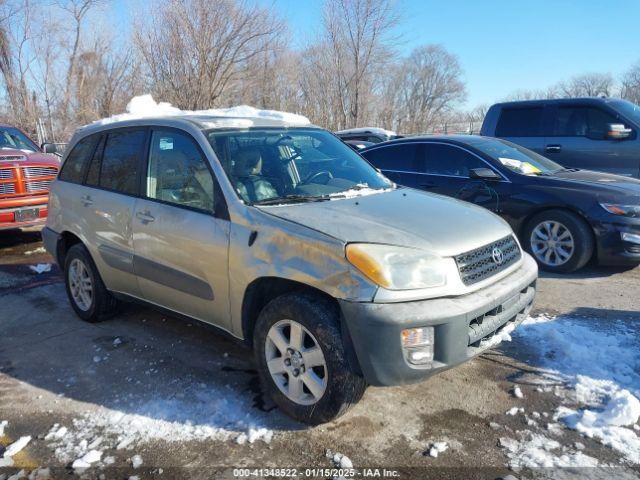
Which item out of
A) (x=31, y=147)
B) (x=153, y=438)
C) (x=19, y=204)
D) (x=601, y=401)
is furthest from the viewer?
(x=31, y=147)

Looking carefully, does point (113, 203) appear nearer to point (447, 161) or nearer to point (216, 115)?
point (216, 115)

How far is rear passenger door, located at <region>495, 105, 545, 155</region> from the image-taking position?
332 inches

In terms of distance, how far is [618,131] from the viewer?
7.59 meters

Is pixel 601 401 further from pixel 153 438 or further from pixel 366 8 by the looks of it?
pixel 366 8

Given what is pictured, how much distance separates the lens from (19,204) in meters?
7.44

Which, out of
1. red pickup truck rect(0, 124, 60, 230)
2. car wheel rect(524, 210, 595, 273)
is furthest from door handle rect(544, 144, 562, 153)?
red pickup truck rect(0, 124, 60, 230)

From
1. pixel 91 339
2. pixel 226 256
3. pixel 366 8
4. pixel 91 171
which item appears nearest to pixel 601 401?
pixel 226 256

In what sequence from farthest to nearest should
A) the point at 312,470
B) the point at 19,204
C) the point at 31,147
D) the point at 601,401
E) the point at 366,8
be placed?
the point at 366,8
the point at 31,147
the point at 19,204
the point at 601,401
the point at 312,470

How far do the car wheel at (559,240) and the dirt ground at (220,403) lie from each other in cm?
81

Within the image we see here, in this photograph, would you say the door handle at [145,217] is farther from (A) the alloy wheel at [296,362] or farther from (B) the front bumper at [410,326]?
(B) the front bumper at [410,326]

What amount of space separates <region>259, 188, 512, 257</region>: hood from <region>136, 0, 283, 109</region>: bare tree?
14.3 metres

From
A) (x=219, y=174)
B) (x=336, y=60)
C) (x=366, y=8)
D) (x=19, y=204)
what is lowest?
(x=19, y=204)

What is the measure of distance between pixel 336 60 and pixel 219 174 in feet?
73.8

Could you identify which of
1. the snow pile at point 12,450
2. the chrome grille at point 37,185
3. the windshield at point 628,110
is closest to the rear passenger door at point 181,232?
the snow pile at point 12,450
